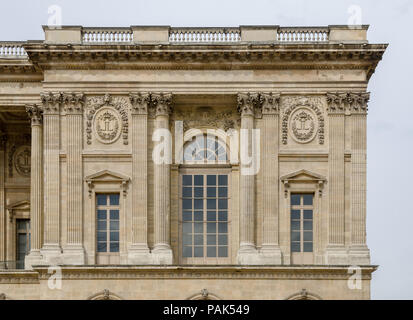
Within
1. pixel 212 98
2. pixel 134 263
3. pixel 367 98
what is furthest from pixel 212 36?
pixel 134 263

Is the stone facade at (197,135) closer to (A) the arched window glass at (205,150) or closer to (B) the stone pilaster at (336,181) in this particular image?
(B) the stone pilaster at (336,181)

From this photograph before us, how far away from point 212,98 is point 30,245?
10939 millimetres

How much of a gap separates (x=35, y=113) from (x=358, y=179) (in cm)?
1436

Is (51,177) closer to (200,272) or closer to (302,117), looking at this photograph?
(200,272)

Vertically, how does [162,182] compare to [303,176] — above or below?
below

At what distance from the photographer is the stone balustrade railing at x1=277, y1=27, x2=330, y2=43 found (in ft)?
148

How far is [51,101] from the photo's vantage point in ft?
147

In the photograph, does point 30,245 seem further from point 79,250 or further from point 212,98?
point 212,98

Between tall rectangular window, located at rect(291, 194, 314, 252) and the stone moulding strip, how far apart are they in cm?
139

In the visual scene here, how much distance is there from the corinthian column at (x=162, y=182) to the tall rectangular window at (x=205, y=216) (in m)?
1.07

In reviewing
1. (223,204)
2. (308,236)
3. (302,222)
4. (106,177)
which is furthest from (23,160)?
(308,236)

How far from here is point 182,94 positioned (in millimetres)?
44844

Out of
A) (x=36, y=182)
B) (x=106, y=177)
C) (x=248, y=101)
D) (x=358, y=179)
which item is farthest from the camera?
(x=36, y=182)

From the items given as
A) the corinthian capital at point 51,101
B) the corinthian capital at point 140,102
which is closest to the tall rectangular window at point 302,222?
the corinthian capital at point 140,102
